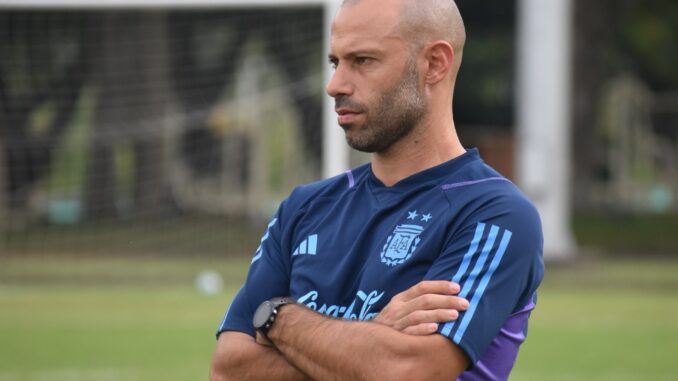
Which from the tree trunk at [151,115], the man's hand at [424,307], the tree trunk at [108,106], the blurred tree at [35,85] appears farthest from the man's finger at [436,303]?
the tree trunk at [108,106]

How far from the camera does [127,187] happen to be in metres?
22.4

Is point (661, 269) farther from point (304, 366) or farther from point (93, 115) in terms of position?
point (304, 366)

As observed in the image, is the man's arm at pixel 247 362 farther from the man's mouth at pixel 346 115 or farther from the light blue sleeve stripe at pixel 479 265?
the man's mouth at pixel 346 115

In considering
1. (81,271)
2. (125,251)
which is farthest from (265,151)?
(81,271)

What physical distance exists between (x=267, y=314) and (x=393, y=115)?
0.66m

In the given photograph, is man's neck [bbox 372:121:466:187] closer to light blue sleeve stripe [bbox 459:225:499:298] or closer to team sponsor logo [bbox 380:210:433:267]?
team sponsor logo [bbox 380:210:433:267]

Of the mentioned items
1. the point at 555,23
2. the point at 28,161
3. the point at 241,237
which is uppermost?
the point at 555,23

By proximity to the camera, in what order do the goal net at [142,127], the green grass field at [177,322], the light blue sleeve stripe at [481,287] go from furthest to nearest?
the goal net at [142,127] < the green grass field at [177,322] < the light blue sleeve stripe at [481,287]

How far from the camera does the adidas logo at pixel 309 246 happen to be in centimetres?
390

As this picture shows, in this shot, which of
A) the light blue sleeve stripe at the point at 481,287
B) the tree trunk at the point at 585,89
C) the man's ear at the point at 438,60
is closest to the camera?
the light blue sleeve stripe at the point at 481,287

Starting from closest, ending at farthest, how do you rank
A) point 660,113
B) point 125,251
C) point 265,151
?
point 125,251 < point 265,151 < point 660,113

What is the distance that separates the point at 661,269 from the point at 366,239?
1551cm

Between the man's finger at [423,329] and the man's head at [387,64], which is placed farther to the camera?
the man's head at [387,64]

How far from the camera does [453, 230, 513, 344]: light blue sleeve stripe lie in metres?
3.53
